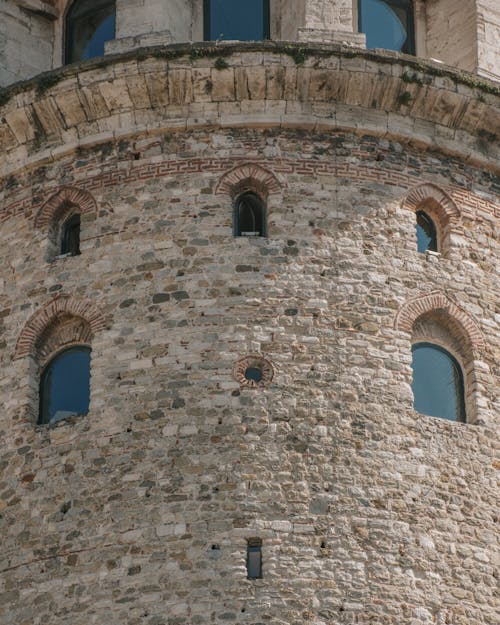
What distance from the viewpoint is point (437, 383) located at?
25453 mm

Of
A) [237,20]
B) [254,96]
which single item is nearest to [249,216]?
[254,96]

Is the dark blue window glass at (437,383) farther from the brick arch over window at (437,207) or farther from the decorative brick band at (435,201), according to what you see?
the decorative brick band at (435,201)

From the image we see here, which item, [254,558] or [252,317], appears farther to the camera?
[252,317]

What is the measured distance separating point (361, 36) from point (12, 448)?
21.1 feet

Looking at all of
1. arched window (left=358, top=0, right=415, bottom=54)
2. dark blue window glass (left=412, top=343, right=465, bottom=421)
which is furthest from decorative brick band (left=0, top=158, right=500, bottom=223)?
arched window (left=358, top=0, right=415, bottom=54)

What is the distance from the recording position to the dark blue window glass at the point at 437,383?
25219 millimetres

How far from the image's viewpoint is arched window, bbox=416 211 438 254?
2630cm

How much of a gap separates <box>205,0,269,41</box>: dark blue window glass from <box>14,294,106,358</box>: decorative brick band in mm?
4126

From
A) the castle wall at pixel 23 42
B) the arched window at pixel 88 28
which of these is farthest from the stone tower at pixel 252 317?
the castle wall at pixel 23 42

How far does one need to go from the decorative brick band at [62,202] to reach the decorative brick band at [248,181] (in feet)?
5.19

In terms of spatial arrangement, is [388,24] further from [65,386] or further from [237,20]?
[65,386]

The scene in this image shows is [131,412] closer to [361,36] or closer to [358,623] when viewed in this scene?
[358,623]

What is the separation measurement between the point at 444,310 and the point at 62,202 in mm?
4585

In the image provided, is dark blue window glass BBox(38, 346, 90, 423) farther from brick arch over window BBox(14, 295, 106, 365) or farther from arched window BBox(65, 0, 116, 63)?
arched window BBox(65, 0, 116, 63)
